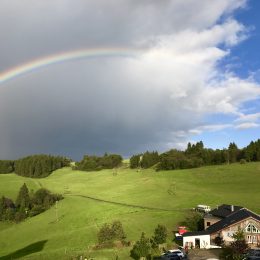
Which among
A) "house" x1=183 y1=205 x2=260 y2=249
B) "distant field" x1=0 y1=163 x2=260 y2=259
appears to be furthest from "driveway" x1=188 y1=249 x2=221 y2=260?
"distant field" x1=0 y1=163 x2=260 y2=259

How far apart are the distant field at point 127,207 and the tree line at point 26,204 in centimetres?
607

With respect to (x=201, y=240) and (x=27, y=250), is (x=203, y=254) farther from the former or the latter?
(x=27, y=250)

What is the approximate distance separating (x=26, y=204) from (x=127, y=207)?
207ft

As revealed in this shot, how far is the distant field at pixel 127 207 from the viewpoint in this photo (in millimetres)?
103188

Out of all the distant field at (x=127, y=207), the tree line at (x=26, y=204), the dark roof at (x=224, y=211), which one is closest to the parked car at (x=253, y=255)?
the distant field at (x=127, y=207)

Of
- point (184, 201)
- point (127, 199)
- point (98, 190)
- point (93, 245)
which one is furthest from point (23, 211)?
point (93, 245)

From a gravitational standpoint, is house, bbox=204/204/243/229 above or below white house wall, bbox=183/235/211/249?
above

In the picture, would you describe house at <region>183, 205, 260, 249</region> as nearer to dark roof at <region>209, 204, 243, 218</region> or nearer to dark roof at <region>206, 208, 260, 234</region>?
dark roof at <region>206, 208, 260, 234</region>

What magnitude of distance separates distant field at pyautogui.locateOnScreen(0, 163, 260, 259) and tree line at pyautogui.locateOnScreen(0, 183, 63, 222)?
6075 millimetres

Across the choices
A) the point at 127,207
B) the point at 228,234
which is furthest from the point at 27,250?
the point at 228,234

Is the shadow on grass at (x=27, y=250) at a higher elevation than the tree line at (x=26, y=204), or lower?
lower

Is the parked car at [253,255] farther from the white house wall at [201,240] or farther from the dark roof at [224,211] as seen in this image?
the dark roof at [224,211]

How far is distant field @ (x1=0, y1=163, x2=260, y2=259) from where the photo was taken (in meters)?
103

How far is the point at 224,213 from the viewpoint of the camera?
327ft
